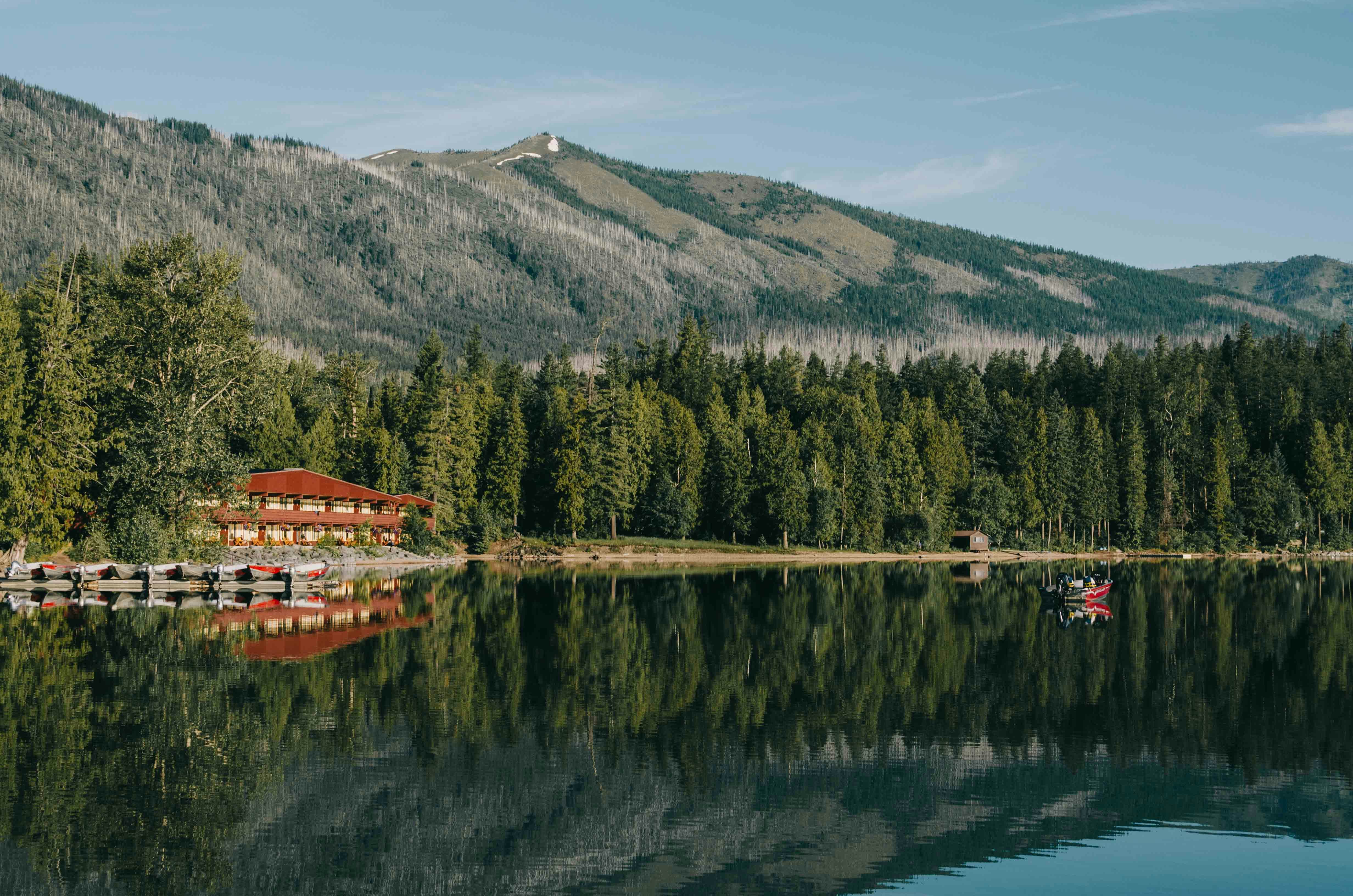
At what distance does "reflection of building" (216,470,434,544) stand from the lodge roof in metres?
0.05

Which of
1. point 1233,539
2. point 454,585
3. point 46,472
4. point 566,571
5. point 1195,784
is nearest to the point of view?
point 1195,784

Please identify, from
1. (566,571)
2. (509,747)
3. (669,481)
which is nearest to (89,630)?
(509,747)

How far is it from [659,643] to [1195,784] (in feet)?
67.8

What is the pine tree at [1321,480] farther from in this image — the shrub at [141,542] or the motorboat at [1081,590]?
the shrub at [141,542]

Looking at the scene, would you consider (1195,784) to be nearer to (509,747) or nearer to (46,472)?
(509,747)

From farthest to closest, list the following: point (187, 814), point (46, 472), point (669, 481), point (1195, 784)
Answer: point (669, 481)
point (46, 472)
point (1195, 784)
point (187, 814)

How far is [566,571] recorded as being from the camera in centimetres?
8769

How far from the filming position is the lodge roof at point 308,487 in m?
92.4

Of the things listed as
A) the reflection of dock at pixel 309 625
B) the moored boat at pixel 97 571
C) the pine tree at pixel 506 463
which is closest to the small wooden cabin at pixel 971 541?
the pine tree at pixel 506 463

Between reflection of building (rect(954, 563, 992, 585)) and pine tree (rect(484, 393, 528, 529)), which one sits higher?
pine tree (rect(484, 393, 528, 529))

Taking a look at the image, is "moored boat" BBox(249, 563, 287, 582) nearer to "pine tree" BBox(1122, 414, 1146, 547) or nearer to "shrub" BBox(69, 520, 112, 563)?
"shrub" BBox(69, 520, 112, 563)

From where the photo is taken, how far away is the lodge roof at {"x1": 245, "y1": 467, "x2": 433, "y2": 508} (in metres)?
92.4

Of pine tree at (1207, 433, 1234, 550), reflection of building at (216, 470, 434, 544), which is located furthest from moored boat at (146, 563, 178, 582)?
pine tree at (1207, 433, 1234, 550)

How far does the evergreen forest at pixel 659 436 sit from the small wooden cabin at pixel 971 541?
1800 mm
